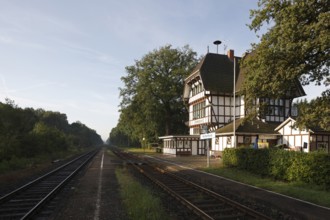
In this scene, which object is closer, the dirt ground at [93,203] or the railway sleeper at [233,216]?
the railway sleeper at [233,216]

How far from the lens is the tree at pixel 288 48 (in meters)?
14.3

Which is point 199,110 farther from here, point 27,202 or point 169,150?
point 27,202

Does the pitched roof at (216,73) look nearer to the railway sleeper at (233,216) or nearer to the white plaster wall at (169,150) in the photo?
the white plaster wall at (169,150)

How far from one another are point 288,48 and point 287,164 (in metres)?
5.95

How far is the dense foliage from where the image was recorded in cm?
5447

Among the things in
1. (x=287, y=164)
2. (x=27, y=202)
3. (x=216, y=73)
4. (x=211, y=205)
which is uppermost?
(x=216, y=73)

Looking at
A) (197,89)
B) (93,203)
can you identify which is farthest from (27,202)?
(197,89)

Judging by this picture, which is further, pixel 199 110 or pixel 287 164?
pixel 199 110

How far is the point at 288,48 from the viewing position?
14742 mm

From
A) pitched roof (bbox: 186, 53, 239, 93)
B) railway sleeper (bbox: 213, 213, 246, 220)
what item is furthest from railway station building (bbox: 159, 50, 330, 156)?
railway sleeper (bbox: 213, 213, 246, 220)

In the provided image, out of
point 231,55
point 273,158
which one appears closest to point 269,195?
point 273,158

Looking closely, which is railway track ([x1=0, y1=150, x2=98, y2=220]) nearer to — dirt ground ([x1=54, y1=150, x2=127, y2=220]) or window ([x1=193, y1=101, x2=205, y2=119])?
dirt ground ([x1=54, y1=150, x2=127, y2=220])

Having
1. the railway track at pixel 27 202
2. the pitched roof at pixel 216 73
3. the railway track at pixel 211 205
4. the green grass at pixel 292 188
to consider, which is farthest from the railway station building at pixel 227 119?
the railway track at pixel 27 202

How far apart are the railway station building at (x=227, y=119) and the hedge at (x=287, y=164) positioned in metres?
10.3
